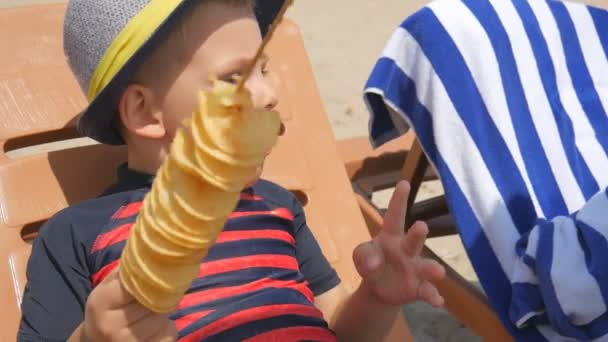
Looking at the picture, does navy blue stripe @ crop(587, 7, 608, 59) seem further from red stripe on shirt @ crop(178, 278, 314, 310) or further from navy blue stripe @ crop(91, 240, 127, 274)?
navy blue stripe @ crop(91, 240, 127, 274)

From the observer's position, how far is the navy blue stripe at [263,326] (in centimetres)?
137

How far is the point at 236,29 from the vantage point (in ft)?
4.33

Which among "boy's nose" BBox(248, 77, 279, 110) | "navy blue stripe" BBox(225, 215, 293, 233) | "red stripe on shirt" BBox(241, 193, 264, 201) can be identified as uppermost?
"boy's nose" BBox(248, 77, 279, 110)

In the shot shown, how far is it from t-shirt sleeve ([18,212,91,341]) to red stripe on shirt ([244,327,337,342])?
1.05ft

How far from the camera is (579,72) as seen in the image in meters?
2.13

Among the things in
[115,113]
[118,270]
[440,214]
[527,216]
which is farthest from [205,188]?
[440,214]

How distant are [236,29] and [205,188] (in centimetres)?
54

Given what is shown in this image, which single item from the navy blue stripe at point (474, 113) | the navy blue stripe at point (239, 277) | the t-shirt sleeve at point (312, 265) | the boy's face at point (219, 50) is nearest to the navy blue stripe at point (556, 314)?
the navy blue stripe at point (474, 113)

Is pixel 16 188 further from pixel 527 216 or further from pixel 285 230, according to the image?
pixel 527 216

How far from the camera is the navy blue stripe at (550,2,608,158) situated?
2.09m

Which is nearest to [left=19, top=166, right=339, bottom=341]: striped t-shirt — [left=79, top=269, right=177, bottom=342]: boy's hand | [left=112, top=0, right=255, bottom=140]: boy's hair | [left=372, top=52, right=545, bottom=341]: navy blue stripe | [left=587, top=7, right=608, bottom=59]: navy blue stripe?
[left=112, top=0, right=255, bottom=140]: boy's hair

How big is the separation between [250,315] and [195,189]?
606mm

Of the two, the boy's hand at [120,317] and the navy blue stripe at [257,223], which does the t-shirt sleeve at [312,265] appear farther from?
the boy's hand at [120,317]

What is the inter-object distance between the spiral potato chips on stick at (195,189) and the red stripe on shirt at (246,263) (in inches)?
20.4
